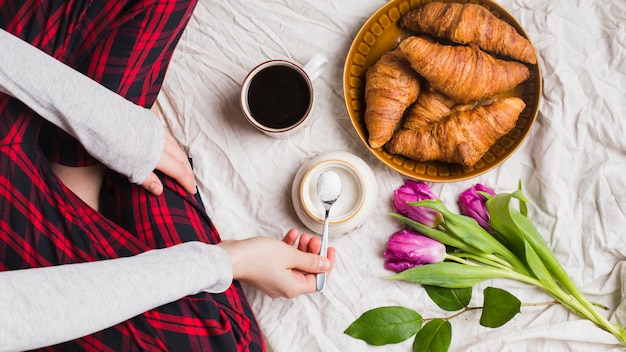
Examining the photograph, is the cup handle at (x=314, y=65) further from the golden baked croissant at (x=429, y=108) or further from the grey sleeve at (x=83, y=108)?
the grey sleeve at (x=83, y=108)

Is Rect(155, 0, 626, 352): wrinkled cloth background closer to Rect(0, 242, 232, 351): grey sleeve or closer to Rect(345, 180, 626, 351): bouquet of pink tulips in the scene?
Rect(345, 180, 626, 351): bouquet of pink tulips

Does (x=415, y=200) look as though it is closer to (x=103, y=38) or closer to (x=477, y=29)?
(x=477, y=29)

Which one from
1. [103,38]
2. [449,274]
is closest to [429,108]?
[449,274]

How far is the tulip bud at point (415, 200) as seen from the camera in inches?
45.6

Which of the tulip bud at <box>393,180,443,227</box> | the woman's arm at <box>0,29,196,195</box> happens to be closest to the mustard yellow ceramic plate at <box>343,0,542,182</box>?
the tulip bud at <box>393,180,443,227</box>

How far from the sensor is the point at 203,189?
4.15ft

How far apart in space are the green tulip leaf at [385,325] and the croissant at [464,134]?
31 cm

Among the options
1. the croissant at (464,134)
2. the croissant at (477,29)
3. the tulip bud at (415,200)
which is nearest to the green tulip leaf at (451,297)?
the tulip bud at (415,200)

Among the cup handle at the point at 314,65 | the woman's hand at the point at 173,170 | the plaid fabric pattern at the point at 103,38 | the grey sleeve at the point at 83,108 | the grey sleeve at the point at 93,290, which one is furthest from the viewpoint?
the cup handle at the point at 314,65

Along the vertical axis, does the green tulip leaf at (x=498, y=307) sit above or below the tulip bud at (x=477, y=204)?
below

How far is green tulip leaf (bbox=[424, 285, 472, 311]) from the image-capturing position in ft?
3.81

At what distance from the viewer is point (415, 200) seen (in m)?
1.18

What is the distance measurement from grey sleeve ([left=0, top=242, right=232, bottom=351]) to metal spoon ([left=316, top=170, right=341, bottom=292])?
0.76 feet

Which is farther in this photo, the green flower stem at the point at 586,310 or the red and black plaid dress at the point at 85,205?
the green flower stem at the point at 586,310
